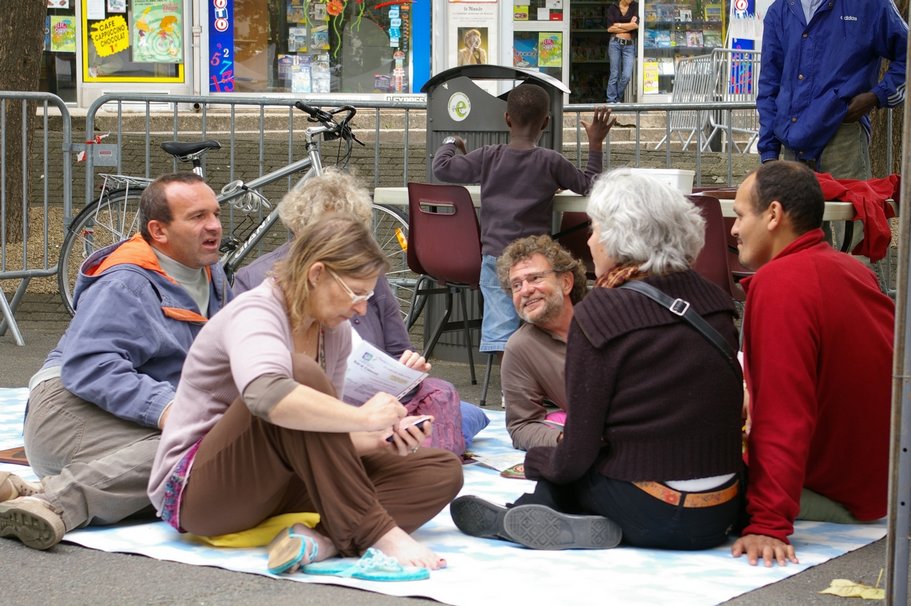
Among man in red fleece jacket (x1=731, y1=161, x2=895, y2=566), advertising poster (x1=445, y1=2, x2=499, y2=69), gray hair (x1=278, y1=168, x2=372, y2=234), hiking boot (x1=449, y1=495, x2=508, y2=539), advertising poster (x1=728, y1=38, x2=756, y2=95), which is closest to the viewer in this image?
man in red fleece jacket (x1=731, y1=161, x2=895, y2=566)

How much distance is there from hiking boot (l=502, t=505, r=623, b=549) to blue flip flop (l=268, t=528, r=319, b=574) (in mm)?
657

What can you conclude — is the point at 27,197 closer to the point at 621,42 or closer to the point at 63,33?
the point at 63,33

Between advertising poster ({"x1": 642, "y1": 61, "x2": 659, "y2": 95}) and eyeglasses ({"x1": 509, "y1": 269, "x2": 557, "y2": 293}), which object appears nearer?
eyeglasses ({"x1": 509, "y1": 269, "x2": 557, "y2": 293})

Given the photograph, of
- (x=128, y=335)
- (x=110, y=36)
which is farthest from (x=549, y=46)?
(x=128, y=335)

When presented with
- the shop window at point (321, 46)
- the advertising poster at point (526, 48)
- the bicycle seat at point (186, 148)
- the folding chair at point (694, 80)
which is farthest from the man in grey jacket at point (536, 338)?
the advertising poster at point (526, 48)

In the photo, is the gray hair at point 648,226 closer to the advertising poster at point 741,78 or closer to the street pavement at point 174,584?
the street pavement at point 174,584

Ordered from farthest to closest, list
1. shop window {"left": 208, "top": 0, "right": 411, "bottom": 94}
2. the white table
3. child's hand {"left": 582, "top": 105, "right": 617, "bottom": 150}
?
shop window {"left": 208, "top": 0, "right": 411, "bottom": 94}, child's hand {"left": 582, "top": 105, "right": 617, "bottom": 150}, the white table

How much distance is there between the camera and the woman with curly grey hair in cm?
401

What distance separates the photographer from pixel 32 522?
13.9ft

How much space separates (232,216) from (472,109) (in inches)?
90.2

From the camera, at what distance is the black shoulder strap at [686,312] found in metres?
4.02

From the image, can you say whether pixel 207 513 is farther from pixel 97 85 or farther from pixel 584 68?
pixel 584 68

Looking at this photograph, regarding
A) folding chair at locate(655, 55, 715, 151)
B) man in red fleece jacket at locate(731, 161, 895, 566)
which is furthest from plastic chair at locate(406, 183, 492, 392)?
folding chair at locate(655, 55, 715, 151)

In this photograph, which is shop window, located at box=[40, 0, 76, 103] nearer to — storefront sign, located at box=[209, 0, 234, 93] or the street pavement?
storefront sign, located at box=[209, 0, 234, 93]
